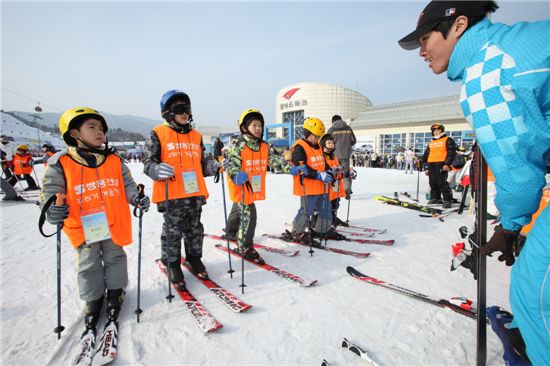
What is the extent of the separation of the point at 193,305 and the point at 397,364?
1854 millimetres

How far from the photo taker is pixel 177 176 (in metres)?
2.97

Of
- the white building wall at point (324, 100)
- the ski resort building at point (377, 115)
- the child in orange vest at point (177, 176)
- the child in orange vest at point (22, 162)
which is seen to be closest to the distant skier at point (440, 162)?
the child in orange vest at point (177, 176)

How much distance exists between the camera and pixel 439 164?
7512 mm

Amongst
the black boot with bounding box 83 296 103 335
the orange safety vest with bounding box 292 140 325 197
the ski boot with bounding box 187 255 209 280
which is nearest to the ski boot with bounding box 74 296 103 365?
the black boot with bounding box 83 296 103 335

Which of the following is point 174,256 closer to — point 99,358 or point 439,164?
point 99,358

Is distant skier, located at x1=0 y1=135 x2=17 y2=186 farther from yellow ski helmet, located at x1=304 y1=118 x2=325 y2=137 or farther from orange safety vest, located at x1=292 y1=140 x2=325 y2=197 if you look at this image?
yellow ski helmet, located at x1=304 y1=118 x2=325 y2=137

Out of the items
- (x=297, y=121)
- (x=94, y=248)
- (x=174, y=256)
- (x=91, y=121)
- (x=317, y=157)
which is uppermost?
(x=297, y=121)

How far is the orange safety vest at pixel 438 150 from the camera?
732cm

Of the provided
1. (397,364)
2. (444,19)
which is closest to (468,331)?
(397,364)

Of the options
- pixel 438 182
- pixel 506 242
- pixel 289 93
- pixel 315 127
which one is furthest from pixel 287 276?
pixel 289 93

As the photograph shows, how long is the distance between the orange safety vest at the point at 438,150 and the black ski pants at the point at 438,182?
0.50 ft

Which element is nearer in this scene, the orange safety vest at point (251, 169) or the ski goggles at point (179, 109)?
the ski goggles at point (179, 109)

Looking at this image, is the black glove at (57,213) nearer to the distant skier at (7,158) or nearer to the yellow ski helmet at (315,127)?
the yellow ski helmet at (315,127)

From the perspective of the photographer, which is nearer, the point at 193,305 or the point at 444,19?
the point at 444,19
